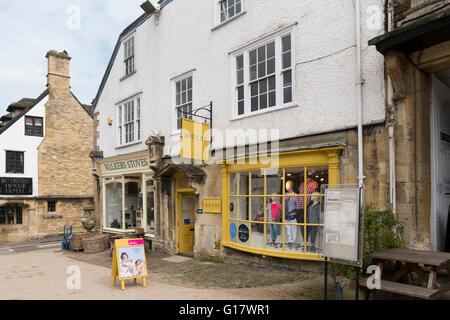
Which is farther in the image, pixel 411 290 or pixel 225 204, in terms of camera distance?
pixel 225 204

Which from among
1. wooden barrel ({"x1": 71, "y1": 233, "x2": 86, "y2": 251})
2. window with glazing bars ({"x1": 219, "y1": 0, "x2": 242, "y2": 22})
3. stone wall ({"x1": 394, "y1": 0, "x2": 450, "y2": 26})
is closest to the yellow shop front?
stone wall ({"x1": 394, "y1": 0, "x2": 450, "y2": 26})

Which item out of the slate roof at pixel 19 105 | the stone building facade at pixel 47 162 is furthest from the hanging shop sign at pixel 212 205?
the slate roof at pixel 19 105

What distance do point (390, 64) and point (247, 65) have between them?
412 cm

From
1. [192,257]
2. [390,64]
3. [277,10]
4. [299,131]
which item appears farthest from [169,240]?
[390,64]

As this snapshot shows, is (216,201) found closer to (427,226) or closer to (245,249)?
(245,249)

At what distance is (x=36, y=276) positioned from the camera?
9078mm

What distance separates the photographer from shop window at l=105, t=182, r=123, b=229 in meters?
15.2

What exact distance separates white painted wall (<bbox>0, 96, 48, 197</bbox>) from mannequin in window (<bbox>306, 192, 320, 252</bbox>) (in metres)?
20.2

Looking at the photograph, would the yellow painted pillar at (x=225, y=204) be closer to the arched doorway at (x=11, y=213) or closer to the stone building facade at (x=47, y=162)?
the stone building facade at (x=47, y=162)

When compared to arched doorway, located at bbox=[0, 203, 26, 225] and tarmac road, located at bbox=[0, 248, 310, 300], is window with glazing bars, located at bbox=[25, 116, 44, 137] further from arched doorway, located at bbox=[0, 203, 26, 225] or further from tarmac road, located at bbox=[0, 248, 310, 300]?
tarmac road, located at bbox=[0, 248, 310, 300]

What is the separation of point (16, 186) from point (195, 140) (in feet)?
55.6

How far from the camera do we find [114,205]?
611 inches

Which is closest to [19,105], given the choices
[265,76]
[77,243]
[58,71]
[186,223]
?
[58,71]
